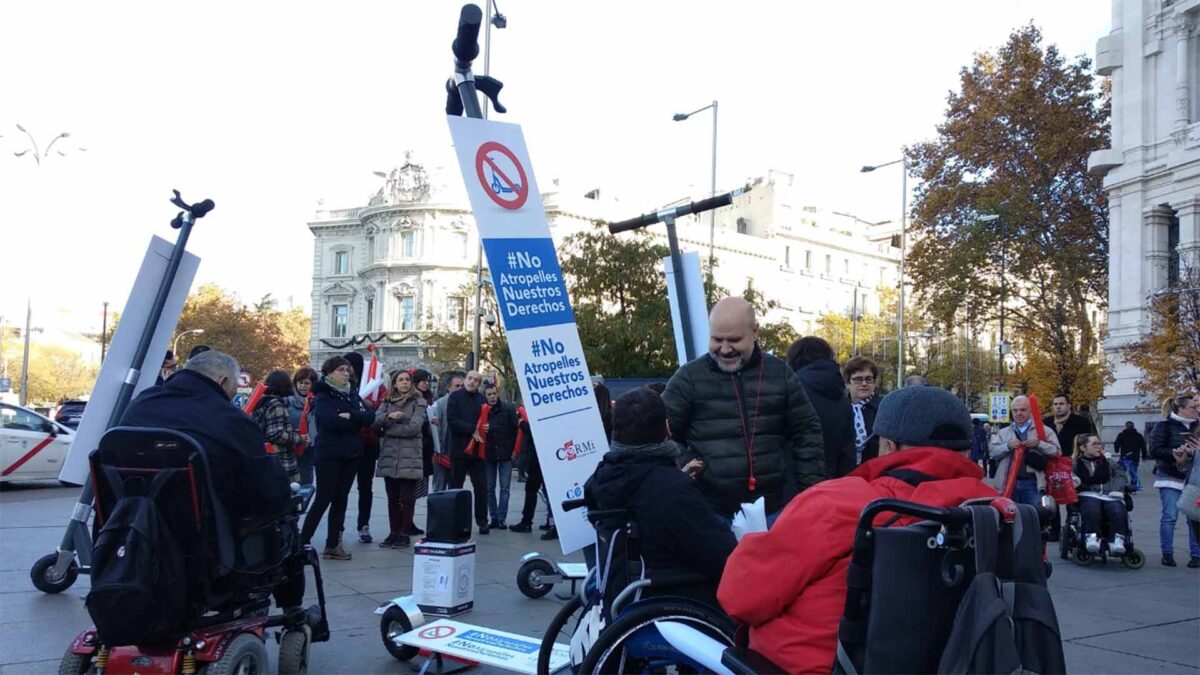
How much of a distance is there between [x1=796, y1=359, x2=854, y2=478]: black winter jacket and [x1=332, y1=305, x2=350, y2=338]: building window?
78817mm

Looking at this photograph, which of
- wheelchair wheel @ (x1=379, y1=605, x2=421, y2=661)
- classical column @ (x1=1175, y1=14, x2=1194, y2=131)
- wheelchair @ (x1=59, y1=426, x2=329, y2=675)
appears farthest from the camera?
classical column @ (x1=1175, y1=14, x2=1194, y2=131)

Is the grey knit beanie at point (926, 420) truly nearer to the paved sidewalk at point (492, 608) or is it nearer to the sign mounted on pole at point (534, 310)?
the sign mounted on pole at point (534, 310)

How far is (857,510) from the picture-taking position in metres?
2.62

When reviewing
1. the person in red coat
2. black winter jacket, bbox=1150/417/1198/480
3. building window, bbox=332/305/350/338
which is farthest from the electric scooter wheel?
building window, bbox=332/305/350/338

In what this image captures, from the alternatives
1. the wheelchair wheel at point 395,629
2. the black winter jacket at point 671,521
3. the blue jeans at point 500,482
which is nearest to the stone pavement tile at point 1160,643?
the black winter jacket at point 671,521

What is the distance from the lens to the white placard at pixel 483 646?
4.90 m

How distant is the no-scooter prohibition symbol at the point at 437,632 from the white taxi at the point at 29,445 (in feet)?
42.6

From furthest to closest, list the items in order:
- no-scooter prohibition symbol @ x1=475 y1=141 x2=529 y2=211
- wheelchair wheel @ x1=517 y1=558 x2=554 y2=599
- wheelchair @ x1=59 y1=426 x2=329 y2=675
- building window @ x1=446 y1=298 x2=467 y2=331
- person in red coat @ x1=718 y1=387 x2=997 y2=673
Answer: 1. building window @ x1=446 y1=298 x2=467 y2=331
2. wheelchair wheel @ x1=517 y1=558 x2=554 y2=599
3. no-scooter prohibition symbol @ x1=475 y1=141 x2=529 y2=211
4. wheelchair @ x1=59 y1=426 x2=329 y2=675
5. person in red coat @ x1=718 y1=387 x2=997 y2=673

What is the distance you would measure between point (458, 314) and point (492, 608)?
5875cm

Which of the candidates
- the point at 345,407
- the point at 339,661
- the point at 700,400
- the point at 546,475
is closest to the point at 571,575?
the point at 546,475

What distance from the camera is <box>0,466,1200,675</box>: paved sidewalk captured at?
19.4 ft

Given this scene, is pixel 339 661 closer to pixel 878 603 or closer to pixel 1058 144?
pixel 878 603

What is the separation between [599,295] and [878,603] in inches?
1200

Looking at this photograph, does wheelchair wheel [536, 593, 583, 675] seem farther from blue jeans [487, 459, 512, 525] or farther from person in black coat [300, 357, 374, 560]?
blue jeans [487, 459, 512, 525]
